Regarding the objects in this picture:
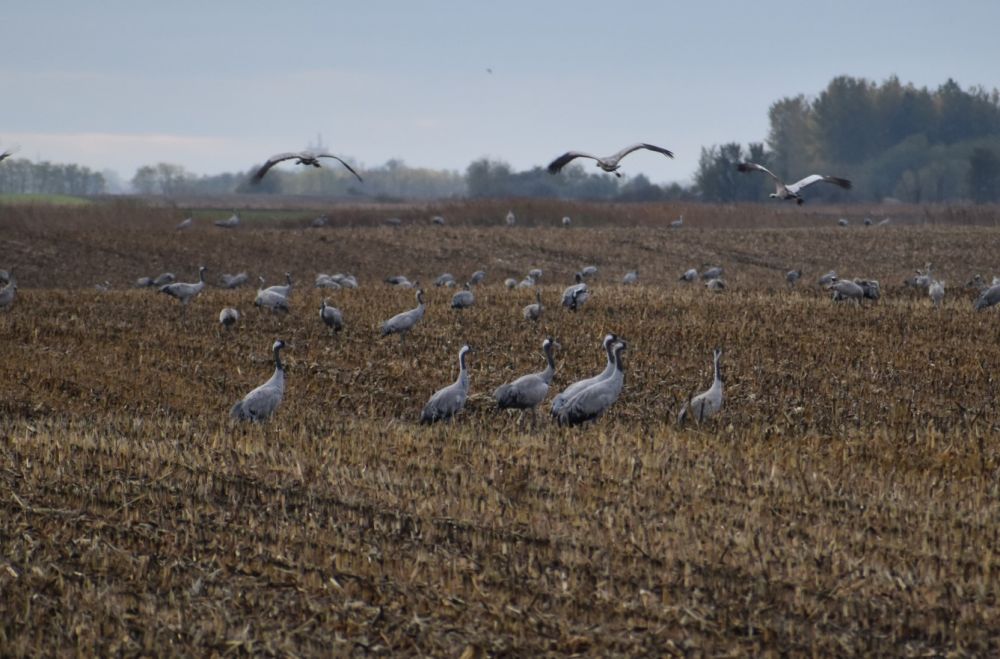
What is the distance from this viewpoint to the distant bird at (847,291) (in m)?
23.7

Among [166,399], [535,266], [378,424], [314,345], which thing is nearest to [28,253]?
[535,266]

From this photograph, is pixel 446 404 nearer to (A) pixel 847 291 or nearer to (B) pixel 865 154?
(A) pixel 847 291

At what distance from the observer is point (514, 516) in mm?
9422

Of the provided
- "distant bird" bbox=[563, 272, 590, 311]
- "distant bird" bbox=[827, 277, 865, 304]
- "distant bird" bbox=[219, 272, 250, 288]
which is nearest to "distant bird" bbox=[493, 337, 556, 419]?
"distant bird" bbox=[563, 272, 590, 311]

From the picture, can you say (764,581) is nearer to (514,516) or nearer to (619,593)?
(619,593)

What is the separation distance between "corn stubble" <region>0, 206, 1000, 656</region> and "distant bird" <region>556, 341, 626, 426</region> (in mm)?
274

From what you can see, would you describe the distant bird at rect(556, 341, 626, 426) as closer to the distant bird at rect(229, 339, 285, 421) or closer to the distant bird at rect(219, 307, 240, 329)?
the distant bird at rect(229, 339, 285, 421)

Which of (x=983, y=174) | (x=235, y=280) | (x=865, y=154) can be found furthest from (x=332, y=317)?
(x=865, y=154)

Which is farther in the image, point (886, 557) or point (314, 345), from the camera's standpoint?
point (314, 345)

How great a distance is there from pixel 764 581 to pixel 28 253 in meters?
34.0

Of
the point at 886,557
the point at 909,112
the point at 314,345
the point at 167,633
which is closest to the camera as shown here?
the point at 167,633

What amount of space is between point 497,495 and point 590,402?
11.2 ft

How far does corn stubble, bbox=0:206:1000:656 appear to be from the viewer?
7402mm

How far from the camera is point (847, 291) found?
23.8m
